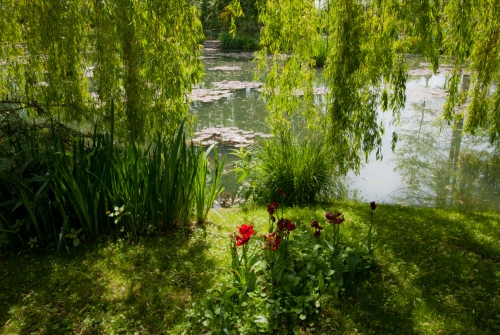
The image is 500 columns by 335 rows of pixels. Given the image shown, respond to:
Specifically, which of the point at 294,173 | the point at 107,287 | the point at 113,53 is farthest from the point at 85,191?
the point at 294,173

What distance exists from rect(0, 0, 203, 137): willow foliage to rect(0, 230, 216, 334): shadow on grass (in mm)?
1769

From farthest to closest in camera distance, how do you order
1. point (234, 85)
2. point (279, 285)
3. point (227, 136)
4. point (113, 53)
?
point (234, 85)
point (227, 136)
point (113, 53)
point (279, 285)

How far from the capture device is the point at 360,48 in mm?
4102

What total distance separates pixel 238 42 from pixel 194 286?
61.3 ft

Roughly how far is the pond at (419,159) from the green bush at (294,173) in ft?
3.30

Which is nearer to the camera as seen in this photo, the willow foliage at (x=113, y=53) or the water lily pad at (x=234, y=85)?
the willow foliage at (x=113, y=53)

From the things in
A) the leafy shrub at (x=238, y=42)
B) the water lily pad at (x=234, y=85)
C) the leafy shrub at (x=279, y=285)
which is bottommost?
the leafy shrub at (x=279, y=285)

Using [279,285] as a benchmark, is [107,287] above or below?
below

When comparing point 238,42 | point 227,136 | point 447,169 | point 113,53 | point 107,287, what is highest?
point 238,42

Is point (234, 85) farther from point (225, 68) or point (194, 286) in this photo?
point (194, 286)

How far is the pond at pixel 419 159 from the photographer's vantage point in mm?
5109

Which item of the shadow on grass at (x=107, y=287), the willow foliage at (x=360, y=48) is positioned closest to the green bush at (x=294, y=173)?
the willow foliage at (x=360, y=48)

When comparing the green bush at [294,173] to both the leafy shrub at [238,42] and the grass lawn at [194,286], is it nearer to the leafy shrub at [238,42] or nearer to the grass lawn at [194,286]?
the grass lawn at [194,286]

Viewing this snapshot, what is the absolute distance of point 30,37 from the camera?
12.6 feet
